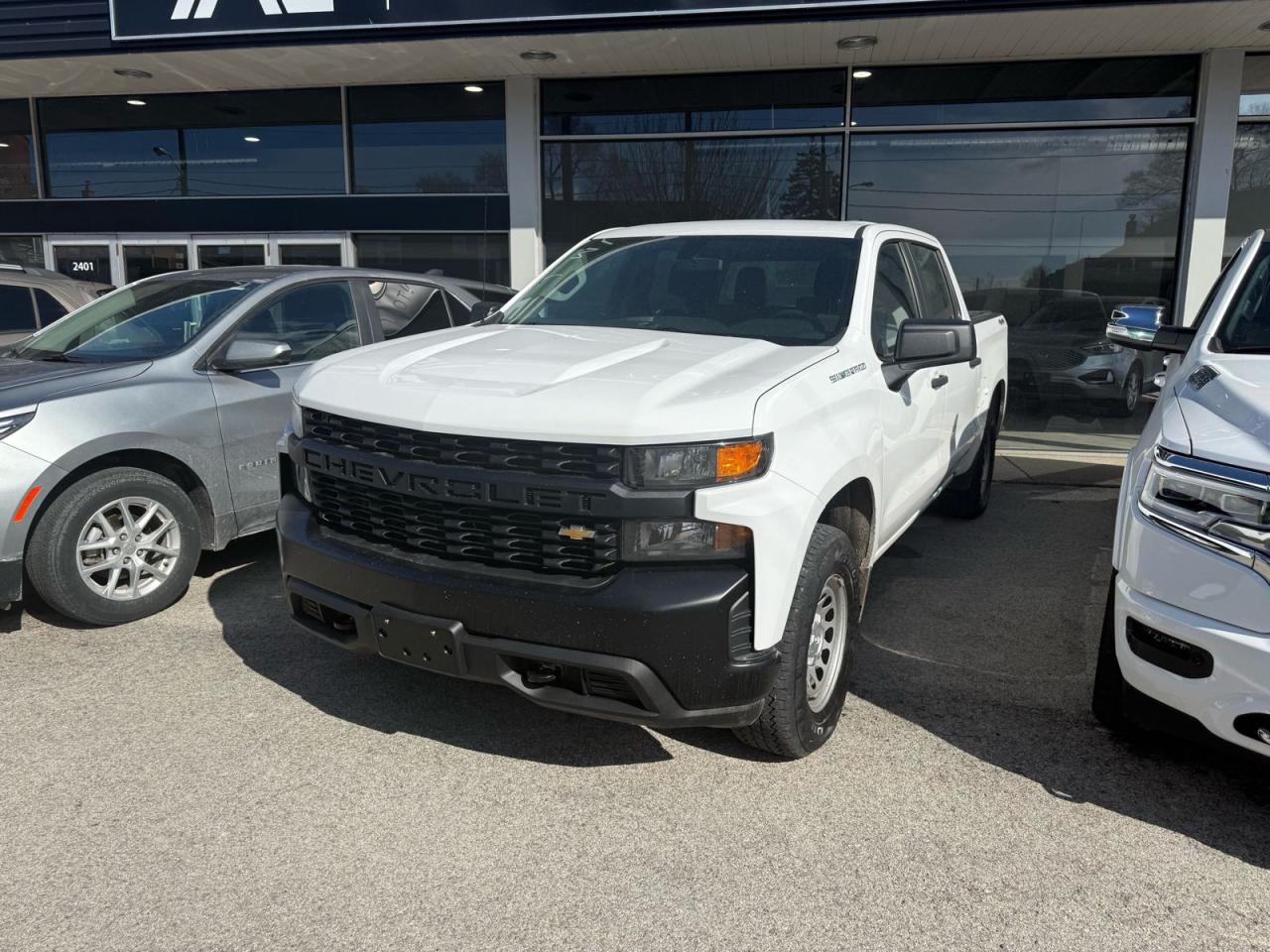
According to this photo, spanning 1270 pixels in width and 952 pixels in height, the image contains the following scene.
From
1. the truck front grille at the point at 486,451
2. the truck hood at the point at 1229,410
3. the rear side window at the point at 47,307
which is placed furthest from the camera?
the rear side window at the point at 47,307

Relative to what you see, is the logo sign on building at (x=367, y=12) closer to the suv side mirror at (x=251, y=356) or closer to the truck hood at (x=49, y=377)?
the suv side mirror at (x=251, y=356)

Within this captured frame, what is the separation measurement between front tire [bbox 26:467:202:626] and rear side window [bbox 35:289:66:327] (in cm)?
312

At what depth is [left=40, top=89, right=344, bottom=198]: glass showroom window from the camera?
439 inches

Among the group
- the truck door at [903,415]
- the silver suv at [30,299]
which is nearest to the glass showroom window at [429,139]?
the silver suv at [30,299]

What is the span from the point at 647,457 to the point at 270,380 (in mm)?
3135

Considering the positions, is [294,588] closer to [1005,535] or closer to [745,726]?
[745,726]

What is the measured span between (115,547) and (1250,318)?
497cm

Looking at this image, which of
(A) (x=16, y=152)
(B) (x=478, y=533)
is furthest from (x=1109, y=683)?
(A) (x=16, y=152)

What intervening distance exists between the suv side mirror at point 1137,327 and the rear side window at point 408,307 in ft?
11.9

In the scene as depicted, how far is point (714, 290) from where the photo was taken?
4.09m

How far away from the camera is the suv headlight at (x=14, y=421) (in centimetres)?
401

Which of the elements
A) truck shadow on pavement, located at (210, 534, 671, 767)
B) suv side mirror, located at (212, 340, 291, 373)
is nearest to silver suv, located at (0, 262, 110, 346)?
suv side mirror, located at (212, 340, 291, 373)

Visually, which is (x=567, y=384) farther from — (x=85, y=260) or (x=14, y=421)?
(x=85, y=260)

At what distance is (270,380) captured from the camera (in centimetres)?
510
